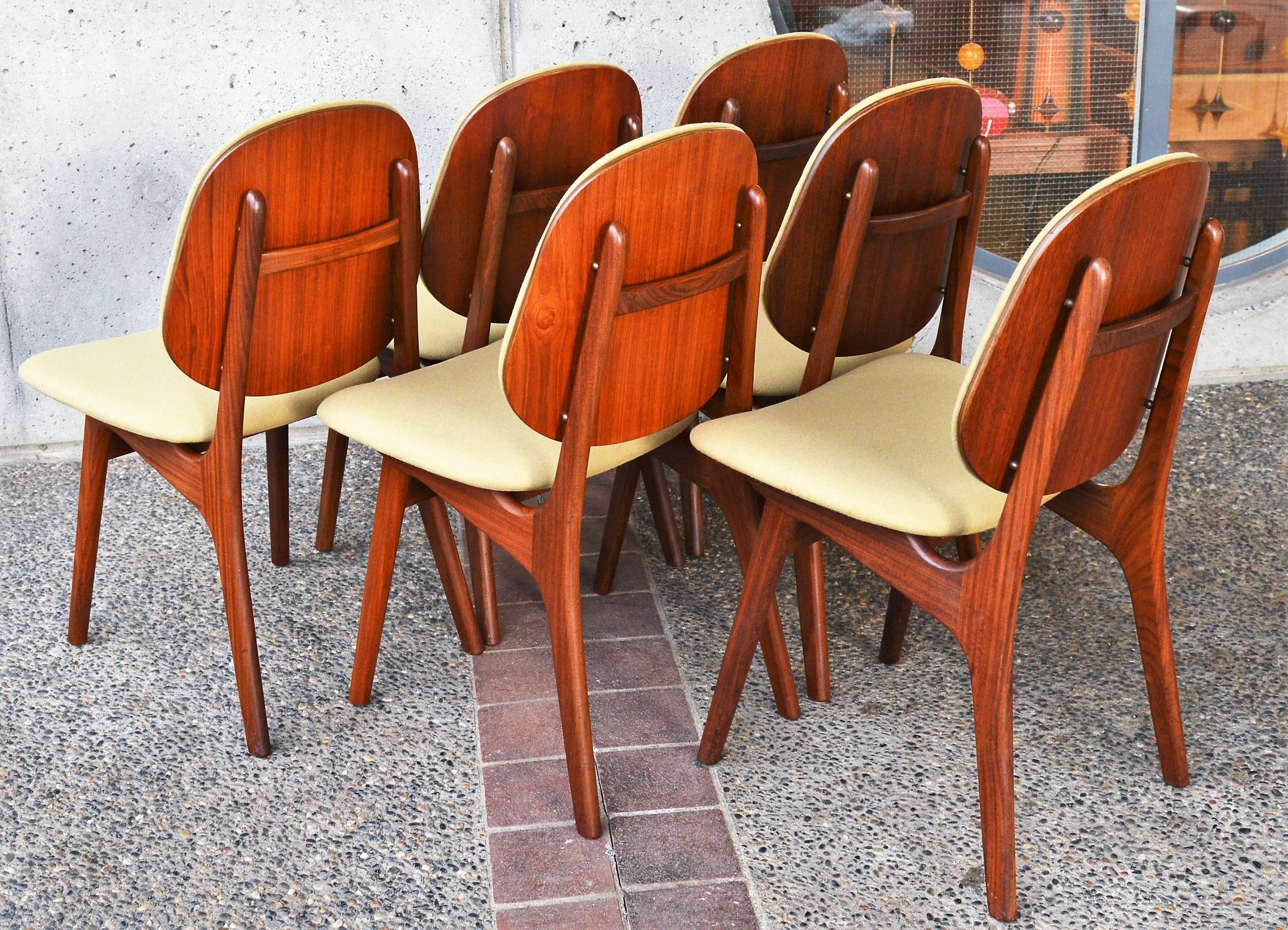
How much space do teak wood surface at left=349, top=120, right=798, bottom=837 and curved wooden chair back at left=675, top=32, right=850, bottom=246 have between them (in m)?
0.69

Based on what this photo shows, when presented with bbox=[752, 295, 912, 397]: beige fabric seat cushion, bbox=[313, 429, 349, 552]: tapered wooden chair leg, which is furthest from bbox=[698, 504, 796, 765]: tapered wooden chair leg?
bbox=[313, 429, 349, 552]: tapered wooden chair leg

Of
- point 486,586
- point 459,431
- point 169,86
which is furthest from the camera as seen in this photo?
point 169,86

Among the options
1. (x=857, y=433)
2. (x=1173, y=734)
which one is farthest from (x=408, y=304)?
(x=1173, y=734)

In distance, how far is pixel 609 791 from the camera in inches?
73.7

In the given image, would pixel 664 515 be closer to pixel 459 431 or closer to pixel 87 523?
pixel 459 431

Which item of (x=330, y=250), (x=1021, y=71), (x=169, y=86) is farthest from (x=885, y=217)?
(x=169, y=86)

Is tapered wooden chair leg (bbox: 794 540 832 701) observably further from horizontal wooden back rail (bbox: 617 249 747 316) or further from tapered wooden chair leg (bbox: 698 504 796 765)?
horizontal wooden back rail (bbox: 617 249 747 316)

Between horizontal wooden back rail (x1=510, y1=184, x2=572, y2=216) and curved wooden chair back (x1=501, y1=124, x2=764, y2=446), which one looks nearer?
curved wooden chair back (x1=501, y1=124, x2=764, y2=446)

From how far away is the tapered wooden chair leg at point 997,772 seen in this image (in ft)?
4.99

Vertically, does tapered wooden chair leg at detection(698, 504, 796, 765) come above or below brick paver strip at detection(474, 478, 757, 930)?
above

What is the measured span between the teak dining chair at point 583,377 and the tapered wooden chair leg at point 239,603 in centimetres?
19

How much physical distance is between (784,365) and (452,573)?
0.69 metres

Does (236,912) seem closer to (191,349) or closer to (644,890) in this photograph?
(644,890)

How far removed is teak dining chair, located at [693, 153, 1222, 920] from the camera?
1.35 meters
